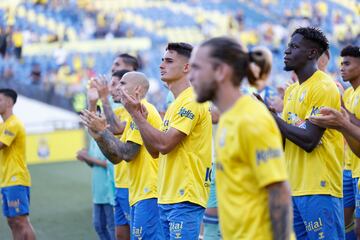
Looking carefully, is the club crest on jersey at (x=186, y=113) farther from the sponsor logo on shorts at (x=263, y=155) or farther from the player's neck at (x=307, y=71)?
the sponsor logo on shorts at (x=263, y=155)

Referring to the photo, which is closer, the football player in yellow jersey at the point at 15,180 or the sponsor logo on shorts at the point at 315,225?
the sponsor logo on shorts at the point at 315,225

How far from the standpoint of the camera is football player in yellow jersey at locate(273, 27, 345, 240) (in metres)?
5.01

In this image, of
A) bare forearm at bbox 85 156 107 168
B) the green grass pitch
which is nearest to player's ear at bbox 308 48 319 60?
bare forearm at bbox 85 156 107 168

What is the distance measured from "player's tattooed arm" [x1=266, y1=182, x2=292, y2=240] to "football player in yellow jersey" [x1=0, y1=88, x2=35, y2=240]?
5.05m

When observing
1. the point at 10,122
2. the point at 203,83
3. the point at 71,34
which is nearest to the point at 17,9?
the point at 71,34

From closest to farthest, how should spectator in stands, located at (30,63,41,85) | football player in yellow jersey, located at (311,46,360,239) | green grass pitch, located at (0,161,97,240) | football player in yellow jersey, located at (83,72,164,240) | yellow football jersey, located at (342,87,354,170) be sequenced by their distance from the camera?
football player in yellow jersey, located at (83,72,164,240) → football player in yellow jersey, located at (311,46,360,239) → yellow football jersey, located at (342,87,354,170) → green grass pitch, located at (0,161,97,240) → spectator in stands, located at (30,63,41,85)

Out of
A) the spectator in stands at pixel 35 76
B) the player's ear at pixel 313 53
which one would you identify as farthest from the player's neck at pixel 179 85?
the spectator in stands at pixel 35 76

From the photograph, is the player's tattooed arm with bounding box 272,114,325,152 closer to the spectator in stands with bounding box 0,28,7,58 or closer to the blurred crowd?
the blurred crowd

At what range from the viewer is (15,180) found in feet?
25.3

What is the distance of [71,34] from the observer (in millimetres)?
27234

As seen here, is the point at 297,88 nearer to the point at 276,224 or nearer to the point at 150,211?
the point at 150,211

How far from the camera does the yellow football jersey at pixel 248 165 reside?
129 inches

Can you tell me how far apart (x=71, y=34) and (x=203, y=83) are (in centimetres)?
2453

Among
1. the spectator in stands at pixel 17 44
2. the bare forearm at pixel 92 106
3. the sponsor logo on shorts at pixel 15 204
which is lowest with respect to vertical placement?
the sponsor logo on shorts at pixel 15 204
